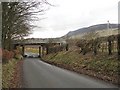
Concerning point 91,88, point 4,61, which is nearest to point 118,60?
point 91,88

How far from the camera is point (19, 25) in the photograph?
30.8 metres

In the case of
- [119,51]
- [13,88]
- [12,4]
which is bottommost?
[13,88]

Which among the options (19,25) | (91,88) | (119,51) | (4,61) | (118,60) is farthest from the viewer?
(19,25)

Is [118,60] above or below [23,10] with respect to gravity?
below

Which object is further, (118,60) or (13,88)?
(118,60)

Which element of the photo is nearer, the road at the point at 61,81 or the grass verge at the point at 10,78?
the road at the point at 61,81

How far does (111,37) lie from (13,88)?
1434cm

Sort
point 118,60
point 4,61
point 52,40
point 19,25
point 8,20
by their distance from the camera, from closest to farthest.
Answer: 1. point 118,60
2. point 8,20
3. point 4,61
4. point 19,25
5. point 52,40

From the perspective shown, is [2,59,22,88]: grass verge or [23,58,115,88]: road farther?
[2,59,22,88]: grass verge

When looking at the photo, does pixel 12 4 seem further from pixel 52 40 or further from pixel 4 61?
pixel 52 40

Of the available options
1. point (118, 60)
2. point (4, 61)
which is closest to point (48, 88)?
point (118, 60)

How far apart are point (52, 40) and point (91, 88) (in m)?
71.9

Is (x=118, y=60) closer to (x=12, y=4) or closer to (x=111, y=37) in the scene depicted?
(x=111, y=37)

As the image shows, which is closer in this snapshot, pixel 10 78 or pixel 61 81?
pixel 61 81
